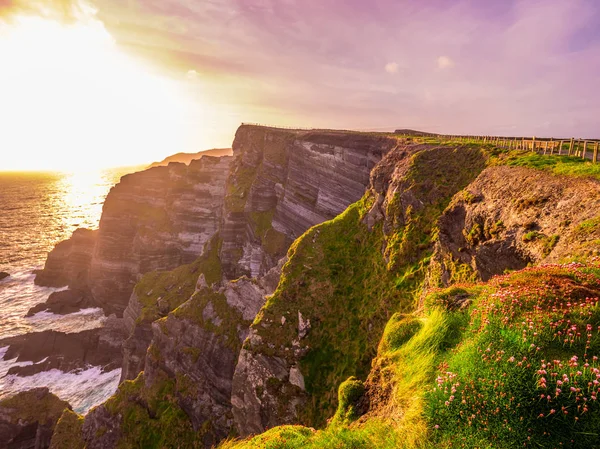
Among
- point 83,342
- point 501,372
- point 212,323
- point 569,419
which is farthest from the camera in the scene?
point 83,342

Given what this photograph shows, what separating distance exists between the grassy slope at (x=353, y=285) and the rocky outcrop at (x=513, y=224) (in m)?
2.53

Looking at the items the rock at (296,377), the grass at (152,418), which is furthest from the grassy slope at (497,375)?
the grass at (152,418)

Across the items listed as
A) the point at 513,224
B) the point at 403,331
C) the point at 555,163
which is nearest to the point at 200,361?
the point at 403,331

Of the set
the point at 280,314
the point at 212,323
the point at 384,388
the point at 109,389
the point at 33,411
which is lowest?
the point at 109,389

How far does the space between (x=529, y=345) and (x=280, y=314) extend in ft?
61.0

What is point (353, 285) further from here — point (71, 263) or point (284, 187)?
point (71, 263)

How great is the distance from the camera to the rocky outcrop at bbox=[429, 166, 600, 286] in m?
12.8

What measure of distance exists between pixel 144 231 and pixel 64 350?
28.7m

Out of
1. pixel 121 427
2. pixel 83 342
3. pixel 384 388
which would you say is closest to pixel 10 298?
pixel 83 342

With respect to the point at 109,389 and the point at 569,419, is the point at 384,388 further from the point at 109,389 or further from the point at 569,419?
the point at 109,389

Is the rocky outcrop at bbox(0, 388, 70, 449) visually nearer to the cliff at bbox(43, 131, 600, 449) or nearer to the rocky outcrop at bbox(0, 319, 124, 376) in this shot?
the cliff at bbox(43, 131, 600, 449)

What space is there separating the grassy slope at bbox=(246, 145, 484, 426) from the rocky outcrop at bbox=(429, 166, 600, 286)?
2.53 meters

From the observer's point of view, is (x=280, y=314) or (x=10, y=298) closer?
(x=280, y=314)

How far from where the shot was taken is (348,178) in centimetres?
5156
